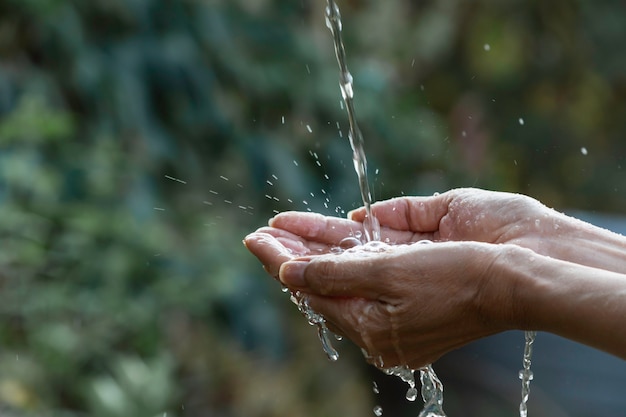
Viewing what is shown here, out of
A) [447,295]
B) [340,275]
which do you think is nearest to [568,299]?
[447,295]

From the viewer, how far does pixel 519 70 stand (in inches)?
211

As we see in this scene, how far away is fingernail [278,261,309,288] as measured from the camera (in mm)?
1523

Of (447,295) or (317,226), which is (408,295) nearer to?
(447,295)

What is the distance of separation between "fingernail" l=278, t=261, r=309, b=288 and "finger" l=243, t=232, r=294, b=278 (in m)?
0.10

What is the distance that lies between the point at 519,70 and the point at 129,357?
3.14 metres

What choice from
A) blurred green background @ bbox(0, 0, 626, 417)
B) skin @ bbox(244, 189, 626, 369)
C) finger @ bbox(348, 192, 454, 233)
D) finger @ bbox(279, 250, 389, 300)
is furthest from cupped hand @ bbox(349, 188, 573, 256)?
blurred green background @ bbox(0, 0, 626, 417)

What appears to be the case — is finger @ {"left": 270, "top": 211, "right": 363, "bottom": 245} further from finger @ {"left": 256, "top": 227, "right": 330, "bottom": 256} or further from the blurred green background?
the blurred green background

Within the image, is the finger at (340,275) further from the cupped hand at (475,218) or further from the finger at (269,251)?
the cupped hand at (475,218)

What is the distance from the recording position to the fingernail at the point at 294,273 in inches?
60.0

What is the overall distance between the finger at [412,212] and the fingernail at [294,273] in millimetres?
453

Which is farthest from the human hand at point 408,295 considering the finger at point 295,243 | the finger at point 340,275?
the finger at point 295,243

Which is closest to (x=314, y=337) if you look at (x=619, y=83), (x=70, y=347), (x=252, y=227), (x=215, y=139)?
(x=252, y=227)

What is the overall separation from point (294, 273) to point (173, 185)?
1.87 m

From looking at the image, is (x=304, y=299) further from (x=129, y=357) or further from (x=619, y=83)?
(x=619, y=83)
